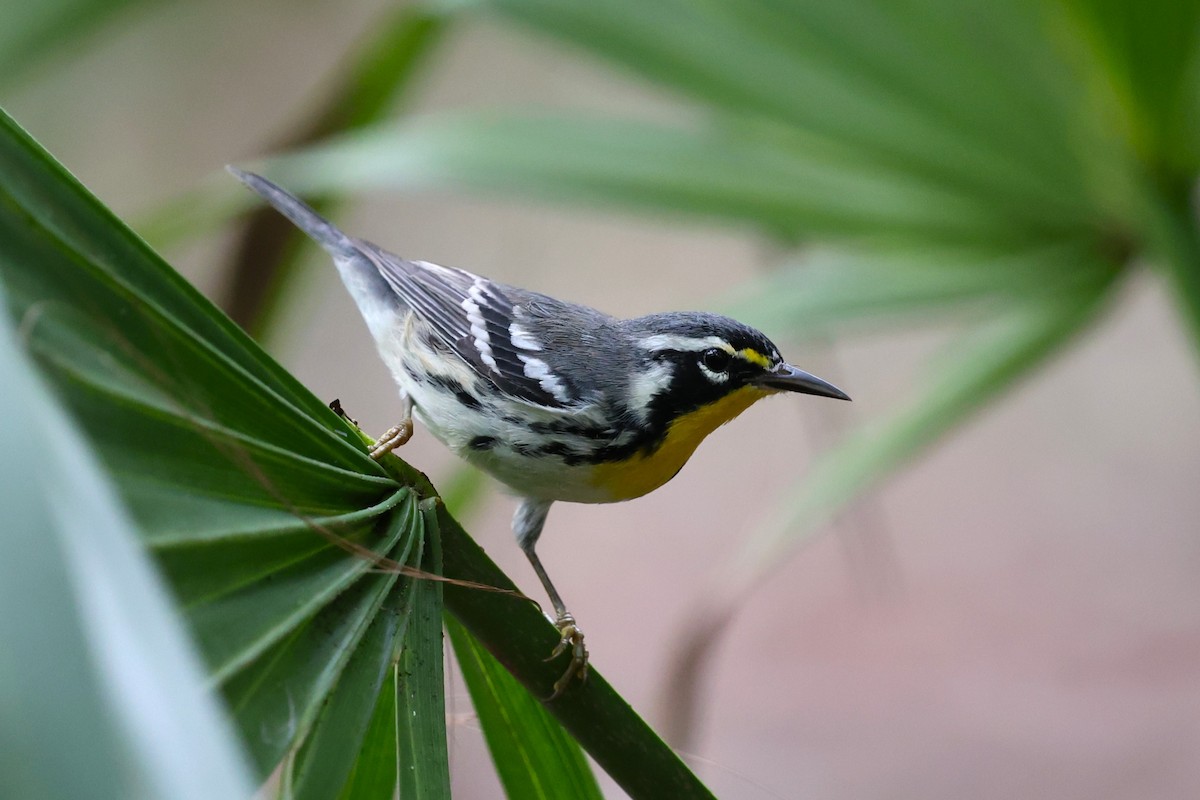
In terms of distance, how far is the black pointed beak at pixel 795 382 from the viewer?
107 cm

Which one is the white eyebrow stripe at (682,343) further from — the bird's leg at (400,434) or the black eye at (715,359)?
the bird's leg at (400,434)

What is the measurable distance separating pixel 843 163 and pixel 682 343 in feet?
1.42

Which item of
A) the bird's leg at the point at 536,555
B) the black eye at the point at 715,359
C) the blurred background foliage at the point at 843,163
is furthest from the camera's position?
the blurred background foliage at the point at 843,163

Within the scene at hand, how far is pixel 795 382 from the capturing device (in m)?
1.09

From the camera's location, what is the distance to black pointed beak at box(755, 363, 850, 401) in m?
1.07

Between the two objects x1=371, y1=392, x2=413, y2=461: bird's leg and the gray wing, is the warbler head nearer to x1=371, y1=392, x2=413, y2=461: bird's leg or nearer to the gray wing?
the gray wing

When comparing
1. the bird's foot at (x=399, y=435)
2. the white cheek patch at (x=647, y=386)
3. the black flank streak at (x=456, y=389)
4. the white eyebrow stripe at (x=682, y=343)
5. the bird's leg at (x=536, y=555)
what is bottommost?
the bird's leg at (x=536, y=555)

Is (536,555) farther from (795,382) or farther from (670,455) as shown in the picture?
(795,382)

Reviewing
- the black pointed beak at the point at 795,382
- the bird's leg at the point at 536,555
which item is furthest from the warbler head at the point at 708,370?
the bird's leg at the point at 536,555

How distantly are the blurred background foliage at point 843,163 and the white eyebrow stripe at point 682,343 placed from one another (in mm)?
252

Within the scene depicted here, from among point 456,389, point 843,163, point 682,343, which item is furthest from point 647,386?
point 843,163

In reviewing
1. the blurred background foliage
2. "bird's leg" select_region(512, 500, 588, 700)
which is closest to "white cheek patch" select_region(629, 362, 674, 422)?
"bird's leg" select_region(512, 500, 588, 700)

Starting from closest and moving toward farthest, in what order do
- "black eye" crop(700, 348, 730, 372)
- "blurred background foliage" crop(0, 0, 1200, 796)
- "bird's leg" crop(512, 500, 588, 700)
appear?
1. "bird's leg" crop(512, 500, 588, 700)
2. "black eye" crop(700, 348, 730, 372)
3. "blurred background foliage" crop(0, 0, 1200, 796)

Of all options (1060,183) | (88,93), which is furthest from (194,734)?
(88,93)
